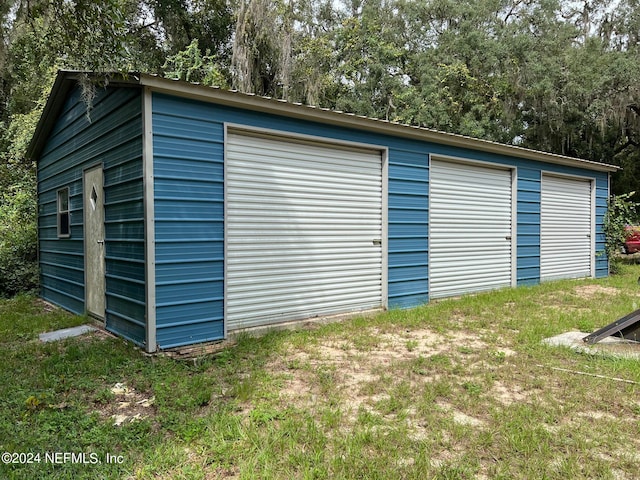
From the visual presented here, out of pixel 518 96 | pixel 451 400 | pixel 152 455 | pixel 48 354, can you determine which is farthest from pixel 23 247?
pixel 518 96

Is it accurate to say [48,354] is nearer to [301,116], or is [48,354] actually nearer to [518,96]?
[301,116]

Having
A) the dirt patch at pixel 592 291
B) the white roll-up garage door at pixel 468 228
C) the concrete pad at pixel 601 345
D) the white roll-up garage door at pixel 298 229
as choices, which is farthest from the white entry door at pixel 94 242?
the dirt patch at pixel 592 291

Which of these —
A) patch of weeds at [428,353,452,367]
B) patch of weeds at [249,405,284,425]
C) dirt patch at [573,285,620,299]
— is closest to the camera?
patch of weeds at [249,405,284,425]

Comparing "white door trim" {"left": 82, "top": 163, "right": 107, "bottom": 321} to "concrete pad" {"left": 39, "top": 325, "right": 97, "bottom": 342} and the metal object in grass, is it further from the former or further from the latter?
the metal object in grass

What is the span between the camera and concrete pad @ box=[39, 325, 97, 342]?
478 cm

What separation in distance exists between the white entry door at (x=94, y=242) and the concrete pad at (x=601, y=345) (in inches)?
192

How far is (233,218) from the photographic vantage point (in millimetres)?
4688

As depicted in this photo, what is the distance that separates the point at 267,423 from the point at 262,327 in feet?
7.33

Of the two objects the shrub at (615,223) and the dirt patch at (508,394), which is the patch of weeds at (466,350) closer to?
the dirt patch at (508,394)

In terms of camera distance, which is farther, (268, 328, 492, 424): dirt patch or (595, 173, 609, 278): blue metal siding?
(595, 173, 609, 278): blue metal siding

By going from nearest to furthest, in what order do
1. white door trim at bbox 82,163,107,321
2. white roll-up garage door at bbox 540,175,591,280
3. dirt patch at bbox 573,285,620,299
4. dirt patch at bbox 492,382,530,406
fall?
dirt patch at bbox 492,382,530,406 < white door trim at bbox 82,163,107,321 < dirt patch at bbox 573,285,620,299 < white roll-up garage door at bbox 540,175,591,280

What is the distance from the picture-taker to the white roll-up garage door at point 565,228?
28.3 feet

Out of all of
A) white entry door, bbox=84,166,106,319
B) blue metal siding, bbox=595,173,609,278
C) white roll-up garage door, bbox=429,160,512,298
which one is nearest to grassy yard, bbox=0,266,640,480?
white entry door, bbox=84,166,106,319

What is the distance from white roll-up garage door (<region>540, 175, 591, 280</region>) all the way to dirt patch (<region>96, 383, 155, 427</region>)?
25.3 ft
